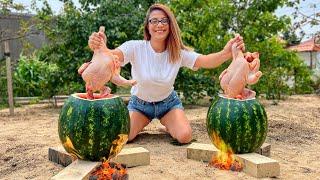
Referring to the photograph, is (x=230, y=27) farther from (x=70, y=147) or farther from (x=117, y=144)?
(x=70, y=147)

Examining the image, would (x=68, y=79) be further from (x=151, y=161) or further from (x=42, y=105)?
(x=151, y=161)

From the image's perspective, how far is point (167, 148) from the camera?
4.85 metres

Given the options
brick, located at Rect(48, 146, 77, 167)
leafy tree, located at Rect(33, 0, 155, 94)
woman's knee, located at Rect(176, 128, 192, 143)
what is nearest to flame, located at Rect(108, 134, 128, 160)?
brick, located at Rect(48, 146, 77, 167)

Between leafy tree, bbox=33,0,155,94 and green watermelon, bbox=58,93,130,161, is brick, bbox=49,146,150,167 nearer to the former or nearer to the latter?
green watermelon, bbox=58,93,130,161

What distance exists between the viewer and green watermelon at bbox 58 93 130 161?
3.34 metres

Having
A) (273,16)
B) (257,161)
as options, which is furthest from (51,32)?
(257,161)

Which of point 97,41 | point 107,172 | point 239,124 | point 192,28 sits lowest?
point 107,172

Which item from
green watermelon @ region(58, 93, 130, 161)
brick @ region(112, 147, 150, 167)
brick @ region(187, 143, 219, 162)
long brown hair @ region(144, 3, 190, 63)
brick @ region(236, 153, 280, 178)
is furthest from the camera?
long brown hair @ region(144, 3, 190, 63)

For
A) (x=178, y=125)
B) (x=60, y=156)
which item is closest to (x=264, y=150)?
(x=178, y=125)

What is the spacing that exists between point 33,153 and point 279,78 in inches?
270

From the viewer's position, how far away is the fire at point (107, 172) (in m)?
3.36

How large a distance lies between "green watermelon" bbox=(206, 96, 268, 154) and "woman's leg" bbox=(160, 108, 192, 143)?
1.12 m

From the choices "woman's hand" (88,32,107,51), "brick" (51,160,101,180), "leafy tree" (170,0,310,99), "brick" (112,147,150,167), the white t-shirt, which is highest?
"leafy tree" (170,0,310,99)

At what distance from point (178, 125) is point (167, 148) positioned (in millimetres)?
352
